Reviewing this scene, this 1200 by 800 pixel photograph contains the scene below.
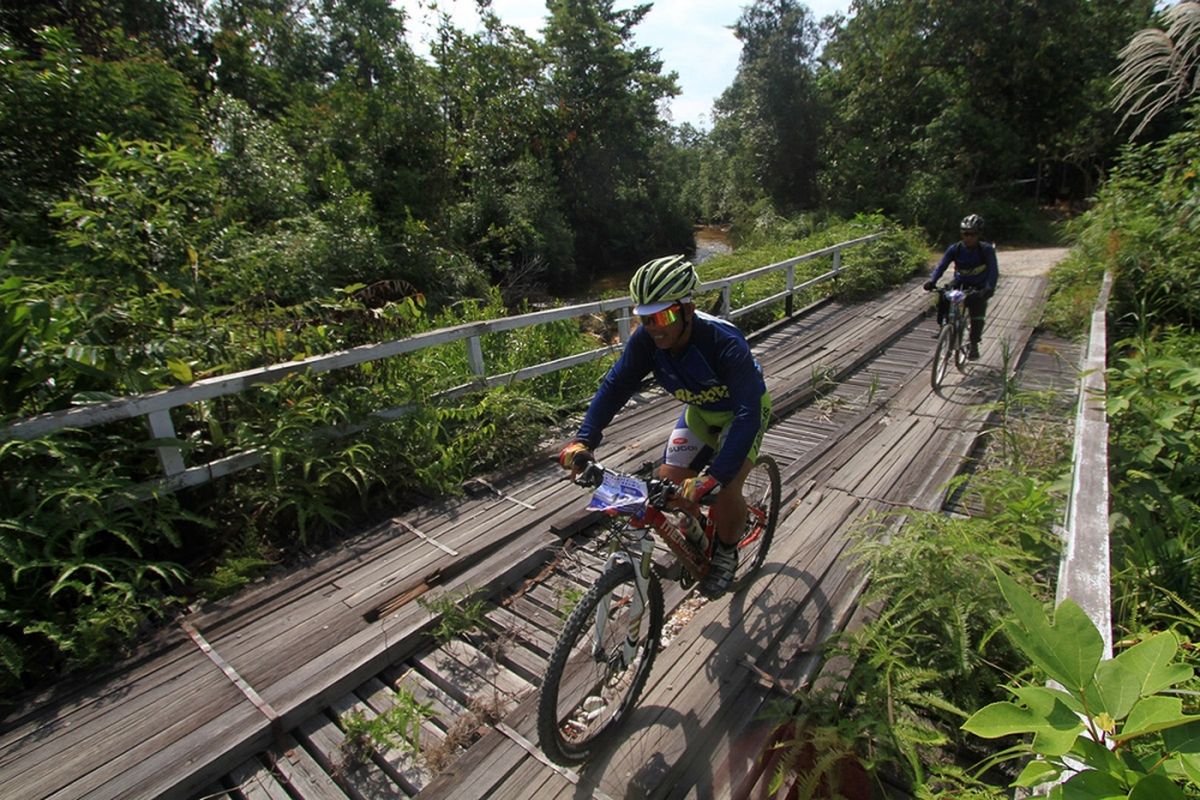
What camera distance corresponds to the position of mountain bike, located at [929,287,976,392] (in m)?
7.25

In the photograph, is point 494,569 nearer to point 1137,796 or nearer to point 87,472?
point 87,472

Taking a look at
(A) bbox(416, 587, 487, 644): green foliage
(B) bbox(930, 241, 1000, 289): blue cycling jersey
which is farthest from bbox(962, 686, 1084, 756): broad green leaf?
(B) bbox(930, 241, 1000, 289): blue cycling jersey

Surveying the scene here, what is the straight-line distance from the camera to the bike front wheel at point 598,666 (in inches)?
99.5

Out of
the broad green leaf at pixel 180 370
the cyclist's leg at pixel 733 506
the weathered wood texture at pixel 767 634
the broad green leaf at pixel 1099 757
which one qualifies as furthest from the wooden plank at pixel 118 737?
the broad green leaf at pixel 1099 757

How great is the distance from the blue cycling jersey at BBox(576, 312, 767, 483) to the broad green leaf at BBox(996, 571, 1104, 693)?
1.83 m

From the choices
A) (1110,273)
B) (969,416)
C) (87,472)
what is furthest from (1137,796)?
(1110,273)

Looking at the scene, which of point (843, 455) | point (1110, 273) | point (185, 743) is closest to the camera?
point (185, 743)

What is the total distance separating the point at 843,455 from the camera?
5738 mm

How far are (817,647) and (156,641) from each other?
12.1 feet

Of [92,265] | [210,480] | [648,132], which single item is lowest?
[210,480]

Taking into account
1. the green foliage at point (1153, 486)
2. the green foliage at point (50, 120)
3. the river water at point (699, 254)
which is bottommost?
the river water at point (699, 254)

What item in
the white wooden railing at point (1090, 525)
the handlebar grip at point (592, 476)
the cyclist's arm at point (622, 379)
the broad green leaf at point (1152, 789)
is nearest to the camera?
the broad green leaf at point (1152, 789)

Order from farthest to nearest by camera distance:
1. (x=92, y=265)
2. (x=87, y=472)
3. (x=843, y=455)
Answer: (x=843, y=455) → (x=92, y=265) → (x=87, y=472)

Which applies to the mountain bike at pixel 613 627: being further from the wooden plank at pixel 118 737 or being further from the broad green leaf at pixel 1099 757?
the broad green leaf at pixel 1099 757
